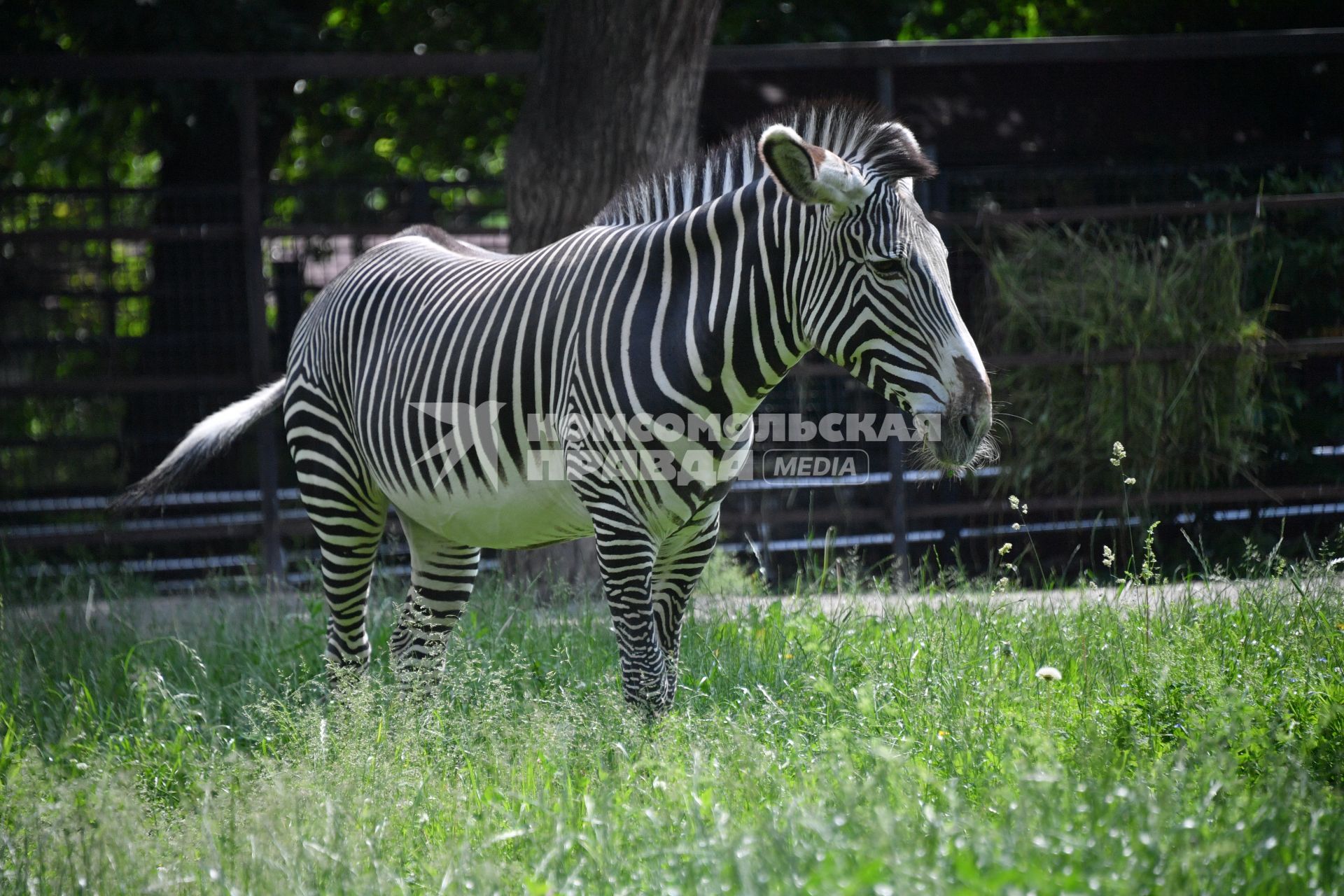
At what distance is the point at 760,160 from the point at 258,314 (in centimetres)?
405

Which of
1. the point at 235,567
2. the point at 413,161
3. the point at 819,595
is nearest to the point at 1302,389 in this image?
the point at 819,595

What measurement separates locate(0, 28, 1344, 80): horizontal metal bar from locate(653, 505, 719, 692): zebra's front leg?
11.6 ft

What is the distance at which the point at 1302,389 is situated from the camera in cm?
786

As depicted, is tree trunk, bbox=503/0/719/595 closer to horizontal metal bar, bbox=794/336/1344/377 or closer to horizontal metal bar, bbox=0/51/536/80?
horizontal metal bar, bbox=0/51/536/80

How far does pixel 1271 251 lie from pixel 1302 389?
3.36 ft

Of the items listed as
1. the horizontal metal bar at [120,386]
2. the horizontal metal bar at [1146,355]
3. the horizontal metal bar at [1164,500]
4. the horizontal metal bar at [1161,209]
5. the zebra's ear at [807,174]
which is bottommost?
the horizontal metal bar at [1164,500]

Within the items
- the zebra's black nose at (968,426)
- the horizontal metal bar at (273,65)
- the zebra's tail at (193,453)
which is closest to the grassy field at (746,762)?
the zebra's tail at (193,453)

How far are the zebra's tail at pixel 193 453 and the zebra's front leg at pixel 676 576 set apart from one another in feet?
6.92

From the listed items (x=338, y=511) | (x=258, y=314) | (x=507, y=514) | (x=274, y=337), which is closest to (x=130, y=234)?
(x=258, y=314)

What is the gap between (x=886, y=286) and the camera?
340 cm

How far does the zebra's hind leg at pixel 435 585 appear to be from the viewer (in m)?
4.73

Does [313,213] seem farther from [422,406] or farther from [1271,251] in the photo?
[1271,251]

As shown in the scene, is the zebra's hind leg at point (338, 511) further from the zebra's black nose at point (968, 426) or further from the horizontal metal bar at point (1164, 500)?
the horizontal metal bar at point (1164, 500)

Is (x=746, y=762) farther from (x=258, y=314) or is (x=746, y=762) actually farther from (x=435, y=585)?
(x=258, y=314)
